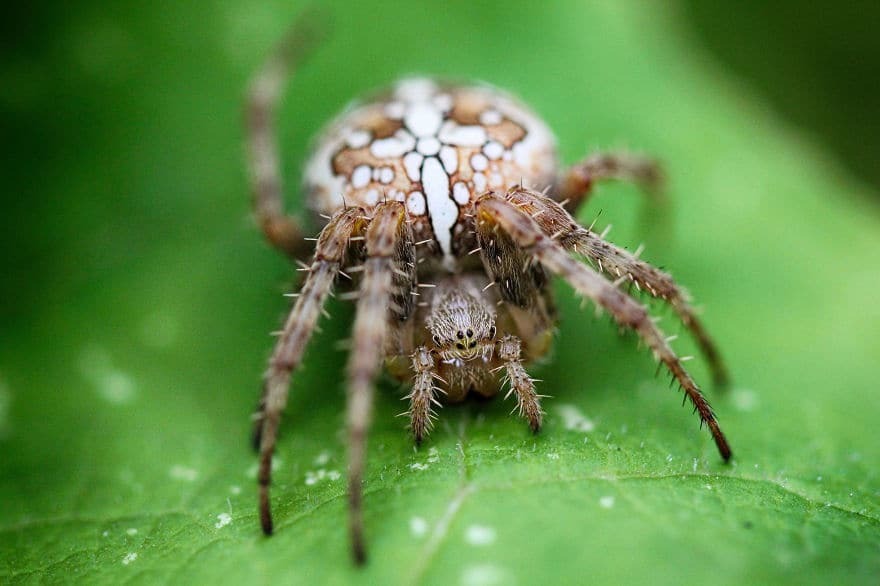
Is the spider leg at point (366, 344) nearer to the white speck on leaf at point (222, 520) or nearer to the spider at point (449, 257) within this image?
the spider at point (449, 257)

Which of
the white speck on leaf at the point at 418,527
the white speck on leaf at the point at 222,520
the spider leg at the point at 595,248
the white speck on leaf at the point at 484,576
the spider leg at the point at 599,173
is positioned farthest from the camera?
the spider leg at the point at 599,173

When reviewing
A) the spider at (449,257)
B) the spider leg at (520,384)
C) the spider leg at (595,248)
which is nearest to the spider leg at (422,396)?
the spider at (449,257)

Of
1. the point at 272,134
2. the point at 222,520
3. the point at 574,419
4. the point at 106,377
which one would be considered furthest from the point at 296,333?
the point at 272,134

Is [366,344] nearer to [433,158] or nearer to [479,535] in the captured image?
[479,535]

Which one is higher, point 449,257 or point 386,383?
point 449,257

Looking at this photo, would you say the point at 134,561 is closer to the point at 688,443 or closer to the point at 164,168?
the point at 688,443

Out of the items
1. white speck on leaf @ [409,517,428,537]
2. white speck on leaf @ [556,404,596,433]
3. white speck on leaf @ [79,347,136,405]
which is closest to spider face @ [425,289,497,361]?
white speck on leaf @ [556,404,596,433]

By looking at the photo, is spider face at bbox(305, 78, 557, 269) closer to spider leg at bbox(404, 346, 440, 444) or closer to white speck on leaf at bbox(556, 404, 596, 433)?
spider leg at bbox(404, 346, 440, 444)
